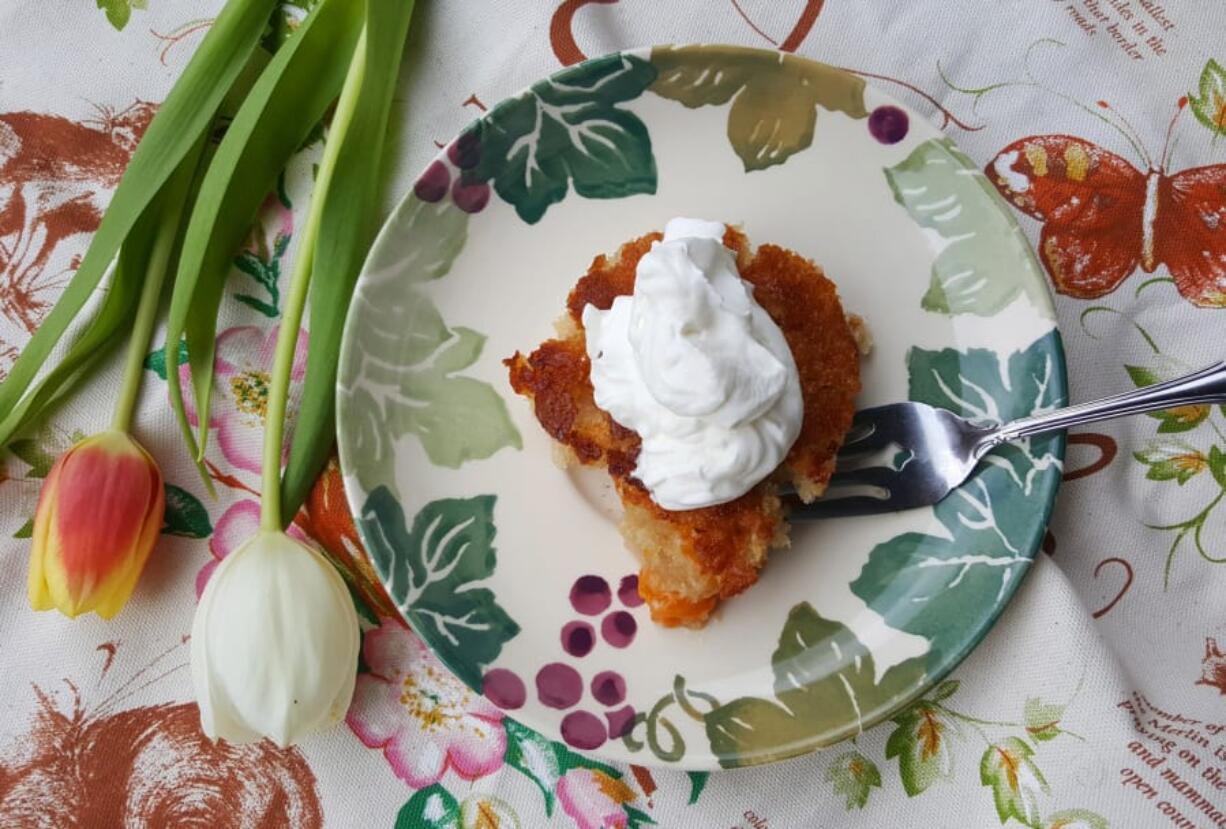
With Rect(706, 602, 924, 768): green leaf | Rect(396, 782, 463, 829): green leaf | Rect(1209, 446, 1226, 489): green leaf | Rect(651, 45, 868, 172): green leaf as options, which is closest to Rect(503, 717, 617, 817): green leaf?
Rect(396, 782, 463, 829): green leaf

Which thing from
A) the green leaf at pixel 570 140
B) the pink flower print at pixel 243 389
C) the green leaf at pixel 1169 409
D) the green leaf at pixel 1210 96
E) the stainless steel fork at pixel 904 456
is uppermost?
the green leaf at pixel 1210 96

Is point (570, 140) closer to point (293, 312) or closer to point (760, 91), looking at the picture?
point (760, 91)

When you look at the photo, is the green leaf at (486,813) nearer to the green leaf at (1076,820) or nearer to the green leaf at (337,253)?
the green leaf at (337,253)

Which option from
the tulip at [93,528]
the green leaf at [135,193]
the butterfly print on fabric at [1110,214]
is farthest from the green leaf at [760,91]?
the tulip at [93,528]

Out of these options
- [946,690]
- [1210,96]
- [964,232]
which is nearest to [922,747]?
[946,690]

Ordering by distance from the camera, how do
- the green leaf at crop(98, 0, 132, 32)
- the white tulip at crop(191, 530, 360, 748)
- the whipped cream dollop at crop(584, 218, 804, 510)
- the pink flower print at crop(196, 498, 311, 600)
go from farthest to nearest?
the green leaf at crop(98, 0, 132, 32)
the pink flower print at crop(196, 498, 311, 600)
the white tulip at crop(191, 530, 360, 748)
the whipped cream dollop at crop(584, 218, 804, 510)

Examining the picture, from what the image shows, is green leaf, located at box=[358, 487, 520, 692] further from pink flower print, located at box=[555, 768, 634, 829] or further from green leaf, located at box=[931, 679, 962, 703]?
green leaf, located at box=[931, 679, 962, 703]

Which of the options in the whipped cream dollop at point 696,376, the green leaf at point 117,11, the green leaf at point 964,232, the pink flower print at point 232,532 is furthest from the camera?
the green leaf at point 117,11
